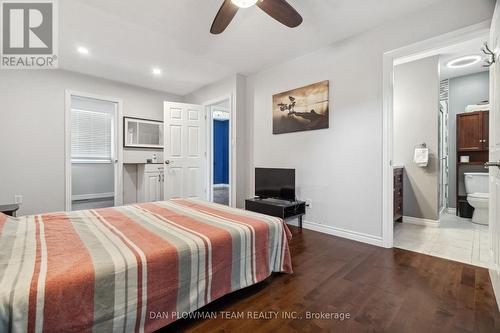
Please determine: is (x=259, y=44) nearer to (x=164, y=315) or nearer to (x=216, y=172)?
(x=164, y=315)

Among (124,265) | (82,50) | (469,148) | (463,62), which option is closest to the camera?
(124,265)

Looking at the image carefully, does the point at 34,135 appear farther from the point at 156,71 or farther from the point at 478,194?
the point at 478,194

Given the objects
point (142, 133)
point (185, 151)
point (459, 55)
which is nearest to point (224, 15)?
point (185, 151)

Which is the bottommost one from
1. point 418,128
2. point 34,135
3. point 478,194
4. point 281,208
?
point 281,208

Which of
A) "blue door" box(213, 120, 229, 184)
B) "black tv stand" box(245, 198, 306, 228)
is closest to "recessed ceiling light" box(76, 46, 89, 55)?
"black tv stand" box(245, 198, 306, 228)

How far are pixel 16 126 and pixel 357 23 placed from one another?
4808 mm

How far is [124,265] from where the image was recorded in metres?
1.06

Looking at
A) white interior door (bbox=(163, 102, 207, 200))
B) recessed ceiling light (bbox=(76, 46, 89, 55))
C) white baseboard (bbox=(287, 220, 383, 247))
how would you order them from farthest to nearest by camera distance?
white interior door (bbox=(163, 102, 207, 200))
recessed ceiling light (bbox=(76, 46, 89, 55))
white baseboard (bbox=(287, 220, 383, 247))

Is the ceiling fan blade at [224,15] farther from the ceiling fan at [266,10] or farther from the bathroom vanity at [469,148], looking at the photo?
the bathroom vanity at [469,148]

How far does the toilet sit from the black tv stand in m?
2.56

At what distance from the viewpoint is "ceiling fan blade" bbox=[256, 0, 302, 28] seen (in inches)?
69.6

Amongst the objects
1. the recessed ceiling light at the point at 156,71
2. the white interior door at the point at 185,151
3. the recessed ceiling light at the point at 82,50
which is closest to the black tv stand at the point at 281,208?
the white interior door at the point at 185,151

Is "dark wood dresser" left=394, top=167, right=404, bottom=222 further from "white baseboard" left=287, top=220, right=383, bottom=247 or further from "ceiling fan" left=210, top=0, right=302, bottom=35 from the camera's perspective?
"ceiling fan" left=210, top=0, right=302, bottom=35

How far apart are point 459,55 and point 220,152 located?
680 cm
